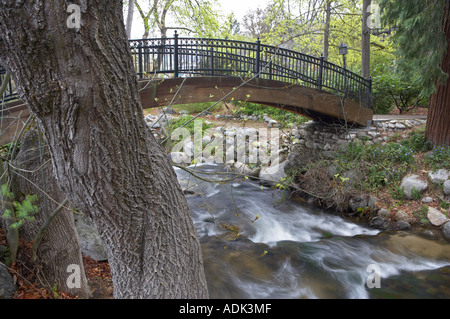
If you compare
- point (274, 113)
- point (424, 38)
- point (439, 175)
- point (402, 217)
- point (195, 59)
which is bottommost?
point (402, 217)

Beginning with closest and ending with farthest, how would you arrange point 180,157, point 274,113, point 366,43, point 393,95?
point 180,157
point 393,95
point 366,43
point 274,113

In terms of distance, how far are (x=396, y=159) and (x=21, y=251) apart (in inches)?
340

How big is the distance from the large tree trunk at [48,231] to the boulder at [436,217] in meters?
7.23

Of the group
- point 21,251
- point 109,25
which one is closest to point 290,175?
point 21,251

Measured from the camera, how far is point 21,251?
3887mm

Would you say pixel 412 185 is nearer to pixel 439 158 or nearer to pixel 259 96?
pixel 439 158

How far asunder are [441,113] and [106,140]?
9142mm

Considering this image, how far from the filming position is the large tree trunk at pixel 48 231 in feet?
12.8

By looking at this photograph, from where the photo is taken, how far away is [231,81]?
8.24m

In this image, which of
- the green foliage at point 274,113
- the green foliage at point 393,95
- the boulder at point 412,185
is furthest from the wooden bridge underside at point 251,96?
the boulder at point 412,185

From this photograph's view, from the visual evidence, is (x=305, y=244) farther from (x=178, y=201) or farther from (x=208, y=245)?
(x=178, y=201)

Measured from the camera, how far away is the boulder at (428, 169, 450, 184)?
7.93m

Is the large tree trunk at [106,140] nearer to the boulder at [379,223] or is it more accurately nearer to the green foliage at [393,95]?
the boulder at [379,223]

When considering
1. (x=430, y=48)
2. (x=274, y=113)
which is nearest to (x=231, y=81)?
(x=430, y=48)
